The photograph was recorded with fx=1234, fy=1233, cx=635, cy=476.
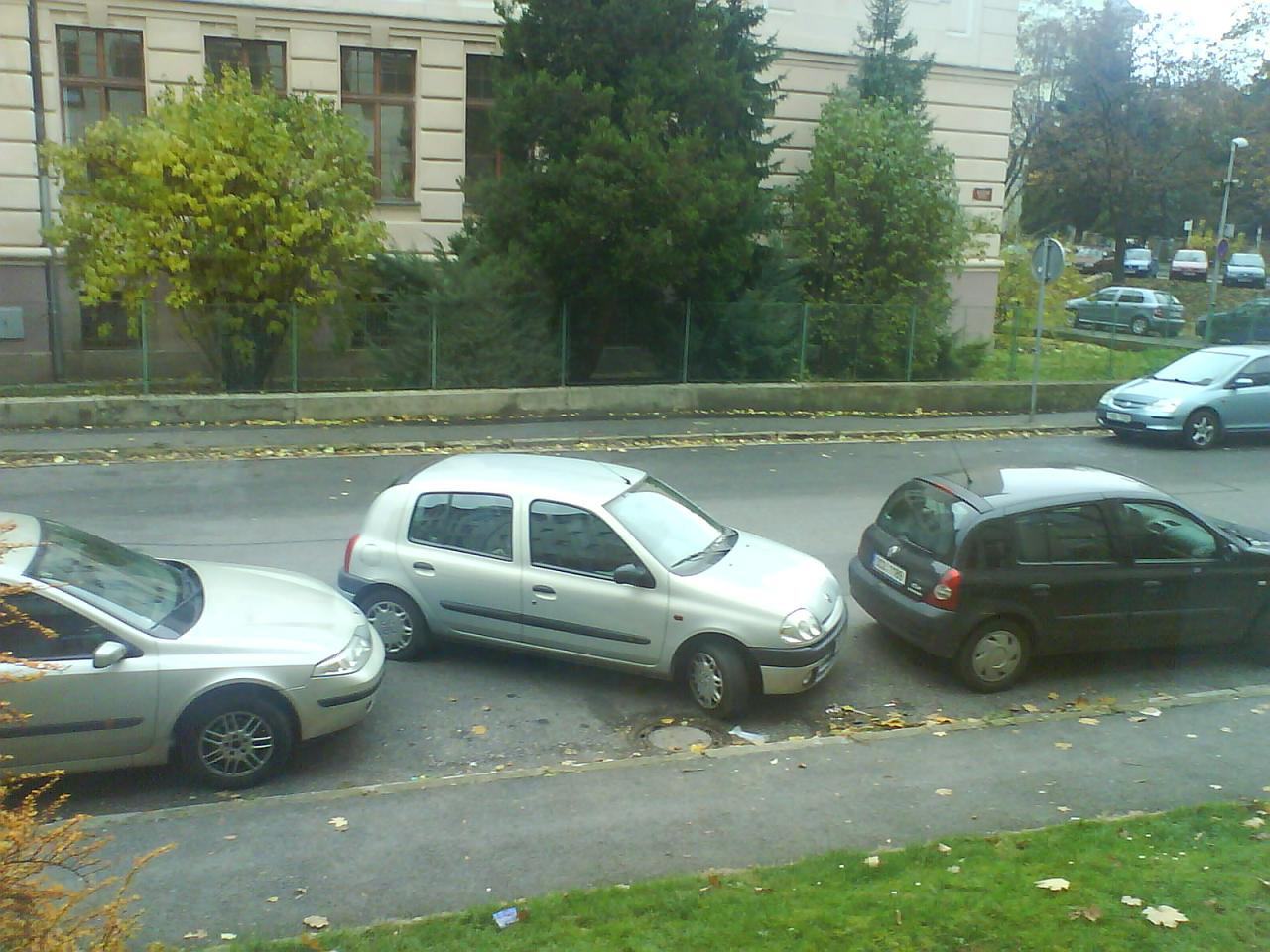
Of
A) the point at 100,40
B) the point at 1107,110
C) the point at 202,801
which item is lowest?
the point at 202,801

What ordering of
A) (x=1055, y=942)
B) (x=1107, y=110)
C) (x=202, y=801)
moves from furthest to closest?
(x=1107, y=110)
(x=202, y=801)
(x=1055, y=942)

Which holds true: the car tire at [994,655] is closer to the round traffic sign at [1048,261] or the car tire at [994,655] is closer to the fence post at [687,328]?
the round traffic sign at [1048,261]

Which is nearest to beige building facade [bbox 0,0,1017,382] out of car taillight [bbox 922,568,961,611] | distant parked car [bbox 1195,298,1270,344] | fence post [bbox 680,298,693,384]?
fence post [bbox 680,298,693,384]

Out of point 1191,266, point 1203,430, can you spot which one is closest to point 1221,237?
point 1191,266

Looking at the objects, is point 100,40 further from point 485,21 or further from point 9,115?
point 485,21

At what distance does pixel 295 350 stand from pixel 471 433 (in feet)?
10.6

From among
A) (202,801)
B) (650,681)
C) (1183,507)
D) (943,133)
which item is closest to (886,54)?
(943,133)

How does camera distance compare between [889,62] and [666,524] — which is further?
[889,62]

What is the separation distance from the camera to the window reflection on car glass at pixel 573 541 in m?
8.55

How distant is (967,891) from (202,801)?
4.25 metres

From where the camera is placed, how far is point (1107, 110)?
5597 cm

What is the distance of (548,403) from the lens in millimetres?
20094

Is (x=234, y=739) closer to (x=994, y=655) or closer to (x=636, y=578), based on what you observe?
(x=636, y=578)

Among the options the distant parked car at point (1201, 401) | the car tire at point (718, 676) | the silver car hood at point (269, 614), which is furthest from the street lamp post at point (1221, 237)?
the silver car hood at point (269, 614)
